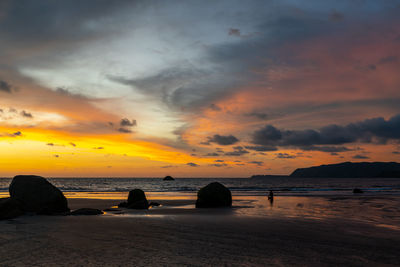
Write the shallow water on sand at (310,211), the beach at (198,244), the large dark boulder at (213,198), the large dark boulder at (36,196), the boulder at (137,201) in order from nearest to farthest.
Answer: the beach at (198,244)
the shallow water on sand at (310,211)
the large dark boulder at (36,196)
the boulder at (137,201)
the large dark boulder at (213,198)

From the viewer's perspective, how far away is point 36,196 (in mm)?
23172

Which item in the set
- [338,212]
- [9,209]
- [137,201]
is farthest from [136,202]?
[338,212]

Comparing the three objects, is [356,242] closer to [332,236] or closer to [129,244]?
[332,236]

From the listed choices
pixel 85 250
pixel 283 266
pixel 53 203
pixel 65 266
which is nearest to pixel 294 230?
pixel 283 266

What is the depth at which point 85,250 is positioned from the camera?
35.1 feet

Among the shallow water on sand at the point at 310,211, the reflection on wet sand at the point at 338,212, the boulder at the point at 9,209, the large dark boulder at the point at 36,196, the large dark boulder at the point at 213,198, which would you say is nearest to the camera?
the boulder at the point at 9,209

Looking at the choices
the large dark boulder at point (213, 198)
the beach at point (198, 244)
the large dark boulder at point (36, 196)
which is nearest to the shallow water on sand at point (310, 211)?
the large dark boulder at point (213, 198)

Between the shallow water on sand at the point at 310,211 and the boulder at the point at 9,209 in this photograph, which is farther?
the shallow water on sand at the point at 310,211

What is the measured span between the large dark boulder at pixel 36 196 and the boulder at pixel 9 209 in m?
0.94

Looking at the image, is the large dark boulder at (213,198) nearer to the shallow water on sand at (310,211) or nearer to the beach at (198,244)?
the shallow water on sand at (310,211)

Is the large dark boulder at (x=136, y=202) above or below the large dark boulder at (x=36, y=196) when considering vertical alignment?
below

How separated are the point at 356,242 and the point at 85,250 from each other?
10699mm

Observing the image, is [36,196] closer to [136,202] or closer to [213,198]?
[136,202]

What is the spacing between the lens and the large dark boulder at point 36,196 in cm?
2261
